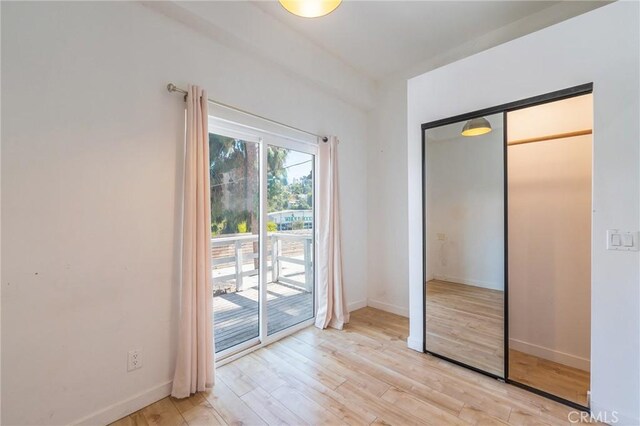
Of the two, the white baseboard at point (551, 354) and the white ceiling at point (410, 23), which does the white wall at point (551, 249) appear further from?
the white ceiling at point (410, 23)

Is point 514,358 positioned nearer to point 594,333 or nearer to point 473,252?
point 594,333

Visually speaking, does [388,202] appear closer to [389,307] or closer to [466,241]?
[466,241]

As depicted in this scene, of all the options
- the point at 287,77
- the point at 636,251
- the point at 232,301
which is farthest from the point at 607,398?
the point at 287,77

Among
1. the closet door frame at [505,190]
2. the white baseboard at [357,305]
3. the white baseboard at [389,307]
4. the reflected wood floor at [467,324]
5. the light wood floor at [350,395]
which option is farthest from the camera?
the white baseboard at [357,305]

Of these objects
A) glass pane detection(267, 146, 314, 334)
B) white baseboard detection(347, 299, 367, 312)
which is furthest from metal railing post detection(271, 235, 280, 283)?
white baseboard detection(347, 299, 367, 312)

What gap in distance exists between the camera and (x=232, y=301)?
8.60ft

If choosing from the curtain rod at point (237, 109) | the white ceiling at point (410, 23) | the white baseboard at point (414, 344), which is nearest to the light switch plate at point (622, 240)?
the white baseboard at point (414, 344)

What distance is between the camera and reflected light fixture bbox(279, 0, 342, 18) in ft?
4.40

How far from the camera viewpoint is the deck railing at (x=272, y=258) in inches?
97.8

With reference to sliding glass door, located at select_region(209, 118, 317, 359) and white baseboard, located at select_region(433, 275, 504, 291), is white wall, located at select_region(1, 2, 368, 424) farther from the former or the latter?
white baseboard, located at select_region(433, 275, 504, 291)

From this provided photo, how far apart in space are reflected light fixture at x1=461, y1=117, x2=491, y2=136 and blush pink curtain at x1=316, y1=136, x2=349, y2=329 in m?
1.40

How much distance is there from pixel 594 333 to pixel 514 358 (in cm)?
76
